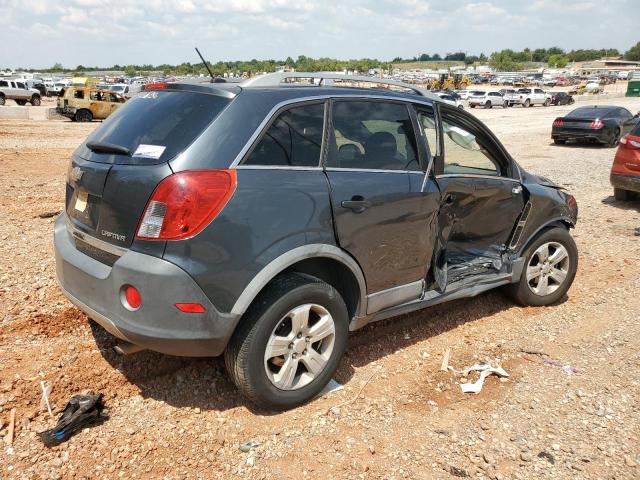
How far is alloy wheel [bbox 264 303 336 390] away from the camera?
312 cm

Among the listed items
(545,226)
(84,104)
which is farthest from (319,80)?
(84,104)

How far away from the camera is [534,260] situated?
16.1ft

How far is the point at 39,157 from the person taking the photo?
1356cm

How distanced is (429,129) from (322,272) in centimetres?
141

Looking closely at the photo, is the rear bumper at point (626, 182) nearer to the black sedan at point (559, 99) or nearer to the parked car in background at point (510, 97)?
the parked car in background at point (510, 97)

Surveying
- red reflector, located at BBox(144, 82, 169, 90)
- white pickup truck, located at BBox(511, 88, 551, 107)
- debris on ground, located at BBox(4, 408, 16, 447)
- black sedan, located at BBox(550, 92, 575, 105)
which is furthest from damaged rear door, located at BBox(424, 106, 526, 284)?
black sedan, located at BBox(550, 92, 575, 105)

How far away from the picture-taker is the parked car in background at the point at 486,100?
45250mm

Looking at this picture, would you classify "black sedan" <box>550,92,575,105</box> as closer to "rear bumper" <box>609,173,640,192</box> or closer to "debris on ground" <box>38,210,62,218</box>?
"rear bumper" <box>609,173,640,192</box>

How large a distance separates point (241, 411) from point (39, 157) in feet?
41.2

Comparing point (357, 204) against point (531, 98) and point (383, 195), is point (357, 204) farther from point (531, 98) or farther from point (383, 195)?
point (531, 98)

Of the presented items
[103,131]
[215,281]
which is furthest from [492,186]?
[103,131]

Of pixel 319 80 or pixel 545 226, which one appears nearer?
pixel 319 80

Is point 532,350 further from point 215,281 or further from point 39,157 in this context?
point 39,157

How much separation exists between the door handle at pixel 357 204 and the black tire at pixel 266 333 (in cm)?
48
